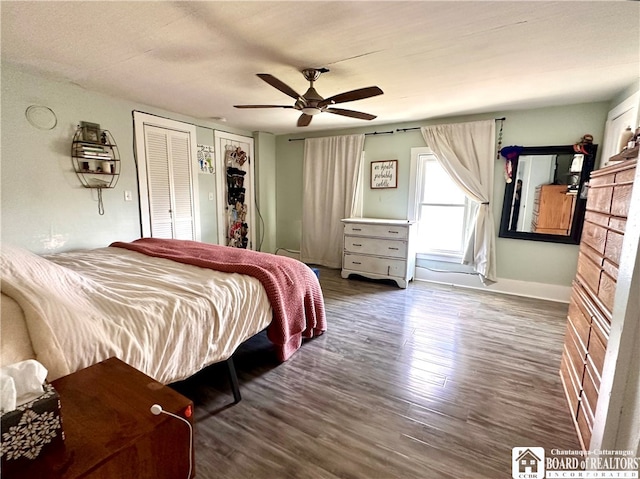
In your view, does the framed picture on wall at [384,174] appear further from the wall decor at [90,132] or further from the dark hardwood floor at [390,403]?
the wall decor at [90,132]

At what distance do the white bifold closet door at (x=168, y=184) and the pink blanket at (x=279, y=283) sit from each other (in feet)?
Result: 3.15

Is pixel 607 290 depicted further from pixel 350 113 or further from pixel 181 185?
pixel 181 185

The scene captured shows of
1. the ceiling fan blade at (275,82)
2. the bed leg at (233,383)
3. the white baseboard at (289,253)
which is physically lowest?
the bed leg at (233,383)

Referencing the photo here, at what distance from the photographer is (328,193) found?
191 inches

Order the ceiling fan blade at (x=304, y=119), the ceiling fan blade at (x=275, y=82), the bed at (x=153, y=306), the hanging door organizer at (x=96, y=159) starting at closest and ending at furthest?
the bed at (x=153, y=306), the ceiling fan blade at (x=275, y=82), the ceiling fan blade at (x=304, y=119), the hanging door organizer at (x=96, y=159)

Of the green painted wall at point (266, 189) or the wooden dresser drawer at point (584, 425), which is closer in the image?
the wooden dresser drawer at point (584, 425)

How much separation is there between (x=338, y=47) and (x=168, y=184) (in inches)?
110

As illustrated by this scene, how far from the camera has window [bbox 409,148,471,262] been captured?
4051 millimetres

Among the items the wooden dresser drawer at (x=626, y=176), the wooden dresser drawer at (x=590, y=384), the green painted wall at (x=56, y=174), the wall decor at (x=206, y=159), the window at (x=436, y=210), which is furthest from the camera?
the wall decor at (x=206, y=159)

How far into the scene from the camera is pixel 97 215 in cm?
312

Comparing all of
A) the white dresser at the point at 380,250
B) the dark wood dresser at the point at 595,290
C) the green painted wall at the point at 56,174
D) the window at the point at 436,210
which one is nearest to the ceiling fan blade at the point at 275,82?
the dark wood dresser at the point at 595,290

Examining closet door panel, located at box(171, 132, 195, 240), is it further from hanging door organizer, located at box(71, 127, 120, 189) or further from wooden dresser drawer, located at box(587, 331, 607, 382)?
wooden dresser drawer, located at box(587, 331, 607, 382)

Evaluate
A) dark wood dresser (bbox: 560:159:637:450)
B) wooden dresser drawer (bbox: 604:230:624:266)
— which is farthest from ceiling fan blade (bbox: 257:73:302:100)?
wooden dresser drawer (bbox: 604:230:624:266)

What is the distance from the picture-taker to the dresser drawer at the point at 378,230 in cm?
389
